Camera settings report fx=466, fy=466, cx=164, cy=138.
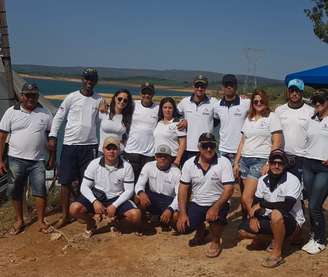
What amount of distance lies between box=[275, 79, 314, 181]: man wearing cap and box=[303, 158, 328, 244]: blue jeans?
19 cm

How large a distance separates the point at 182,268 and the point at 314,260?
145 cm

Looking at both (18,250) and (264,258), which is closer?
(264,258)

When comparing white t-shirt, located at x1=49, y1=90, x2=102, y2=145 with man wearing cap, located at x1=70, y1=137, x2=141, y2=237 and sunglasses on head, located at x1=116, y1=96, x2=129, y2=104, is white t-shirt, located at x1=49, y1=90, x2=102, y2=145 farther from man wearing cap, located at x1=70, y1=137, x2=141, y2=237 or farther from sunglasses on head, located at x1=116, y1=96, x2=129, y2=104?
man wearing cap, located at x1=70, y1=137, x2=141, y2=237

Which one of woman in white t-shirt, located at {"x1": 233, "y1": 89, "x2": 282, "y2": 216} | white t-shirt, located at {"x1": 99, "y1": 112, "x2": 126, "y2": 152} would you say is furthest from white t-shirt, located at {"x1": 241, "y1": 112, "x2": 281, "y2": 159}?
white t-shirt, located at {"x1": 99, "y1": 112, "x2": 126, "y2": 152}

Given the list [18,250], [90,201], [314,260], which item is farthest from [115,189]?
[314,260]

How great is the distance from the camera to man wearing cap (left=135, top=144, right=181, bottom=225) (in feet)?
19.2

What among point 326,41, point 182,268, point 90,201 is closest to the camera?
point 182,268

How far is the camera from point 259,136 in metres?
5.47

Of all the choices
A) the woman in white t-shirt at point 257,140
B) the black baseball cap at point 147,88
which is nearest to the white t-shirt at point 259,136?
the woman in white t-shirt at point 257,140

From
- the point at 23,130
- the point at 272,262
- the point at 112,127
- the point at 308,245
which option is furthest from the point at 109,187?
the point at 308,245

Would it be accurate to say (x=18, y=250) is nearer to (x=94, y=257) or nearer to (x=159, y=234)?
(x=94, y=257)

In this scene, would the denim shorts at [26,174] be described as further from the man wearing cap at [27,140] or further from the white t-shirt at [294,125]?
the white t-shirt at [294,125]

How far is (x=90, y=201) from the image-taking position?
5738mm

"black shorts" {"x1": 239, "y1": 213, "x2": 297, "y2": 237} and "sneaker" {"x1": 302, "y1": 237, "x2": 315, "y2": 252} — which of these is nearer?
"black shorts" {"x1": 239, "y1": 213, "x2": 297, "y2": 237}
